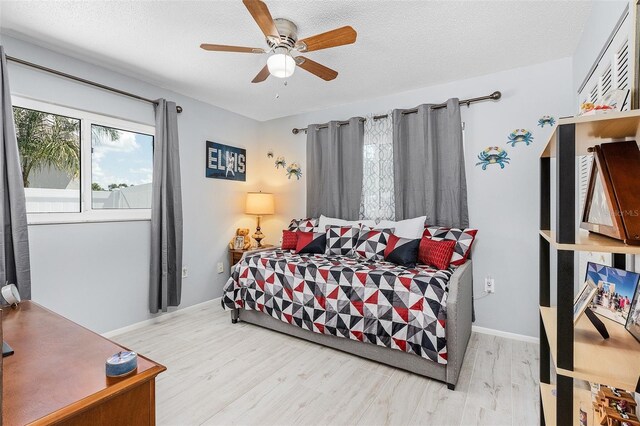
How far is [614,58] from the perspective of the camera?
1.49 metres

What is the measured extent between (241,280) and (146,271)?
1010 mm

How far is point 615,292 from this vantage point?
1195 mm

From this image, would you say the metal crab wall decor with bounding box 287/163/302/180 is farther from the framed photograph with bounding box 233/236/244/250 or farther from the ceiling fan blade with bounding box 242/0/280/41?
the ceiling fan blade with bounding box 242/0/280/41

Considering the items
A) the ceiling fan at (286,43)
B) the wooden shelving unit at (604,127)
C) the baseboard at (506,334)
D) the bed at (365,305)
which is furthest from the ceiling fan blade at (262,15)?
the baseboard at (506,334)

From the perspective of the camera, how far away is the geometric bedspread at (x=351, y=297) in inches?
83.0

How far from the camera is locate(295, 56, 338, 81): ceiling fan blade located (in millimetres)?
2208

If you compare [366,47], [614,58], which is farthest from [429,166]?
[614,58]

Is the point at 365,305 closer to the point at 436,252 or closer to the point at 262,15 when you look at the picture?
the point at 436,252

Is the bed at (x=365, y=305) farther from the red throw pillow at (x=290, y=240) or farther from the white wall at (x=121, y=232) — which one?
the white wall at (x=121, y=232)

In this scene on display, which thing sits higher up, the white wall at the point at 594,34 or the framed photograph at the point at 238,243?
the white wall at the point at 594,34

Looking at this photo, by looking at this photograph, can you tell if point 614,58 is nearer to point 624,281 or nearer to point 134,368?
point 624,281

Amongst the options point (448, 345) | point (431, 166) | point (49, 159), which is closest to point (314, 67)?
point (431, 166)

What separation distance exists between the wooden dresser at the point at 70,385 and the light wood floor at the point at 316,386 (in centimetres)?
91

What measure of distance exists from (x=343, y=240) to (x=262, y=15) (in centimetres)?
213
